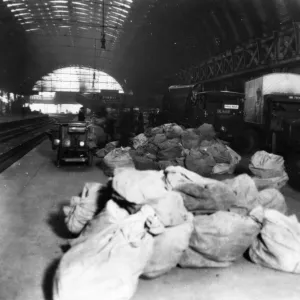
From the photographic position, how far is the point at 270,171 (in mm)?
5648

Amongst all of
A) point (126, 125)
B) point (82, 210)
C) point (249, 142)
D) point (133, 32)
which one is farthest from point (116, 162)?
point (133, 32)

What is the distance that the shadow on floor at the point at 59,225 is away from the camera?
3.60 m

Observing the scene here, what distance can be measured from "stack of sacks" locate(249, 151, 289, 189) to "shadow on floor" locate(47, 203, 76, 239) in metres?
3.21

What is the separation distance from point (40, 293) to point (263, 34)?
14.6 m

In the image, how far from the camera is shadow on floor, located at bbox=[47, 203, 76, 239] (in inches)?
142

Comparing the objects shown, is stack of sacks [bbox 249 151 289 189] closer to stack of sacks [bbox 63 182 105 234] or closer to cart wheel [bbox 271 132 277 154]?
cart wheel [bbox 271 132 277 154]

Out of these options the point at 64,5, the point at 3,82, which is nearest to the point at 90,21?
the point at 64,5

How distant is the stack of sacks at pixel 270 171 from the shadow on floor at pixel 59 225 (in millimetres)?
3214

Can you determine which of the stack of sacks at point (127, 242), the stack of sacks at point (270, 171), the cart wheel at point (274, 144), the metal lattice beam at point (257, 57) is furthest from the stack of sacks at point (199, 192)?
the metal lattice beam at point (257, 57)

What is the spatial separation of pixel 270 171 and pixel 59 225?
3.66 metres

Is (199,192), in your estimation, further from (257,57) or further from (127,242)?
(257,57)

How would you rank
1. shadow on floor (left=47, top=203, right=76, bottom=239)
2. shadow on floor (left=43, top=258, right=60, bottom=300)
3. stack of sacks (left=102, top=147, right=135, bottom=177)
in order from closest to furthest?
1. shadow on floor (left=43, top=258, right=60, bottom=300)
2. shadow on floor (left=47, top=203, right=76, bottom=239)
3. stack of sacks (left=102, top=147, right=135, bottom=177)

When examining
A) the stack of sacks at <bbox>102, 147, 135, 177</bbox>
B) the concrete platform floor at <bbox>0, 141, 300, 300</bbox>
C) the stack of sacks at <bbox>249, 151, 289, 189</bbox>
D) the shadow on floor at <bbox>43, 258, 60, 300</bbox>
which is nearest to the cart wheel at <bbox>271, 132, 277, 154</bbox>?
the stack of sacks at <bbox>249, 151, 289, 189</bbox>

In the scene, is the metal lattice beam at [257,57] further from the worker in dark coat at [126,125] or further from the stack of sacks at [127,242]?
the stack of sacks at [127,242]
